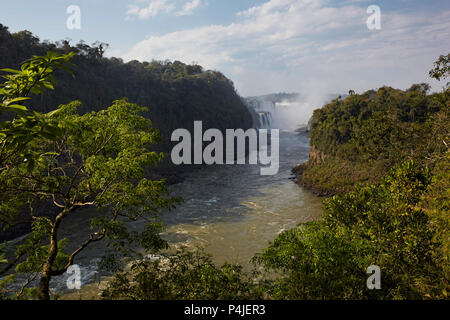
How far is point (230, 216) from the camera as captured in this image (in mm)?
25344

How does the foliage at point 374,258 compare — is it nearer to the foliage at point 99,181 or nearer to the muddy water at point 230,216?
the foliage at point 99,181

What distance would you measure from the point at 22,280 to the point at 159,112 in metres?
38.9

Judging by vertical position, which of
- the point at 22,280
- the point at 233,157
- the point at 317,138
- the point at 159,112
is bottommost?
the point at 22,280

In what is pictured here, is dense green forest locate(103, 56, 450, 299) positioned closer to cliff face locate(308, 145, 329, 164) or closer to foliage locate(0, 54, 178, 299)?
foliage locate(0, 54, 178, 299)

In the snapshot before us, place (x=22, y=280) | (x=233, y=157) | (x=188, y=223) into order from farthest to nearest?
(x=233, y=157) < (x=188, y=223) < (x=22, y=280)

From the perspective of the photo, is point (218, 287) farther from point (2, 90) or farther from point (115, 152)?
point (2, 90)

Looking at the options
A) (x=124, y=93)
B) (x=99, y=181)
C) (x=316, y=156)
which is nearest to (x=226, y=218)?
(x=99, y=181)

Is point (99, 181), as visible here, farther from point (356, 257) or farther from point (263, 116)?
point (263, 116)

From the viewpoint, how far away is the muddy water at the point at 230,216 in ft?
61.7

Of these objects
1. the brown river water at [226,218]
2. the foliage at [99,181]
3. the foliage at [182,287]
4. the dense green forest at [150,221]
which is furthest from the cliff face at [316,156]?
the foliage at [182,287]

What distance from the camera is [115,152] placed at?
747 cm

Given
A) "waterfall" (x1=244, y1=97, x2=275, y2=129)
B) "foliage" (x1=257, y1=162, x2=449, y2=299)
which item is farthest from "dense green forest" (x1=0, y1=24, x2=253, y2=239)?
"waterfall" (x1=244, y1=97, x2=275, y2=129)

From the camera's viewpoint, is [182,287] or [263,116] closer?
[182,287]
